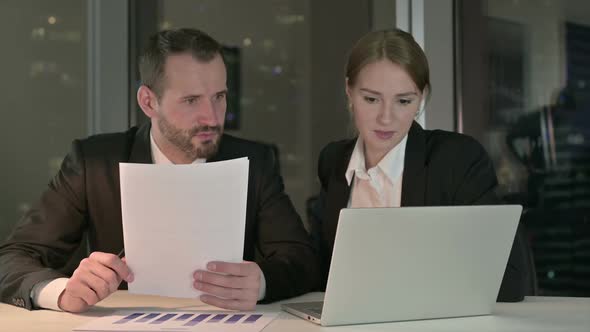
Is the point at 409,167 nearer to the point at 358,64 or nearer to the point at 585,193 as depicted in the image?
the point at 358,64

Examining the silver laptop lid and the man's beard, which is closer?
the silver laptop lid

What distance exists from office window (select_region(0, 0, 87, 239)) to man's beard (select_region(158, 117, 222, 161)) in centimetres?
185

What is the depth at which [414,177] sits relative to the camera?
2258 millimetres

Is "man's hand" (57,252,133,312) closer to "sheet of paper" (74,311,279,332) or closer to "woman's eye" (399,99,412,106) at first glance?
"sheet of paper" (74,311,279,332)

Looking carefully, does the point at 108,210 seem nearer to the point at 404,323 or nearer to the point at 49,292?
the point at 49,292

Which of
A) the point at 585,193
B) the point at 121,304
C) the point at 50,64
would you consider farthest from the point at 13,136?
the point at 585,193

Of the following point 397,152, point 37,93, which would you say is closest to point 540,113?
point 397,152

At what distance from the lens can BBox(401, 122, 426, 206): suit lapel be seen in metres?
2.25

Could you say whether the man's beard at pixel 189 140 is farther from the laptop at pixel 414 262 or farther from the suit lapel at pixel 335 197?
the laptop at pixel 414 262

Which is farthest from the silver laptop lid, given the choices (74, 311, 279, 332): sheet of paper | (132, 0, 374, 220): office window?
(132, 0, 374, 220): office window

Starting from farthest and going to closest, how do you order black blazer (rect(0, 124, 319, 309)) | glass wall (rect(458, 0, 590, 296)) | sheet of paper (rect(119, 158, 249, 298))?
glass wall (rect(458, 0, 590, 296))
black blazer (rect(0, 124, 319, 309))
sheet of paper (rect(119, 158, 249, 298))

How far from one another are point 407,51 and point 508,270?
723 millimetres

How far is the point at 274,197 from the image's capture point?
236 centimetres

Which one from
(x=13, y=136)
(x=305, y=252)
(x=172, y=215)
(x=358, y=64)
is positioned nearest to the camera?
(x=172, y=215)
